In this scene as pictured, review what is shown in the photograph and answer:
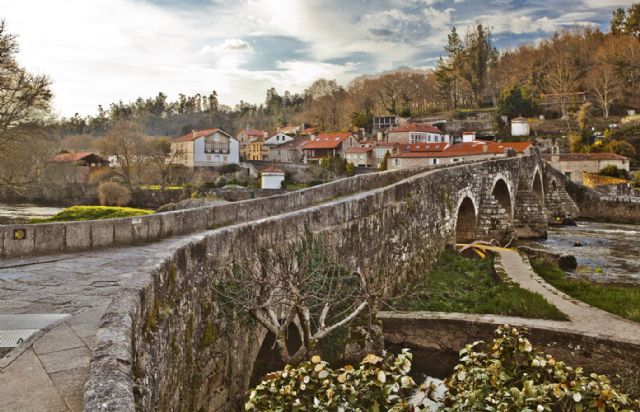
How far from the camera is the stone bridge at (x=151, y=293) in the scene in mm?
3662

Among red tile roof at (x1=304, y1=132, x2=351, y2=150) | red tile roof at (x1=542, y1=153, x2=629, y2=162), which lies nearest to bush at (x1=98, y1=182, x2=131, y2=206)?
red tile roof at (x1=304, y1=132, x2=351, y2=150)

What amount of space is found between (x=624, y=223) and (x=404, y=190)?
3243 centimetres

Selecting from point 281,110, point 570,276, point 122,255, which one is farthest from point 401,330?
point 281,110

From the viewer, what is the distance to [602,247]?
27344 millimetres

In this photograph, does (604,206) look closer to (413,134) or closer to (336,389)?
(413,134)

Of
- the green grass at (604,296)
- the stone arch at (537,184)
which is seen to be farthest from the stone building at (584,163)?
the green grass at (604,296)

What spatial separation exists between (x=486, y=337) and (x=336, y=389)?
27.2 ft

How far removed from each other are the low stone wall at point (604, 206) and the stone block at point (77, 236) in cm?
4086

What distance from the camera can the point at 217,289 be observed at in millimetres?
6090

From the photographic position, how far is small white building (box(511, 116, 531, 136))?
73000 mm

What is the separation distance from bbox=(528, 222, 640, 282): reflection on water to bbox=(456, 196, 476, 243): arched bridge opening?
408 centimetres

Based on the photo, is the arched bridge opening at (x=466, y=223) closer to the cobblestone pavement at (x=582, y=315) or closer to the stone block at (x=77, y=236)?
the cobblestone pavement at (x=582, y=315)

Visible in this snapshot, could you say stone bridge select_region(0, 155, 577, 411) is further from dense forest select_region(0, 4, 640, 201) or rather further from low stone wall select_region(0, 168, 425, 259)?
dense forest select_region(0, 4, 640, 201)

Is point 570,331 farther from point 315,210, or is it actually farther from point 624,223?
point 624,223
